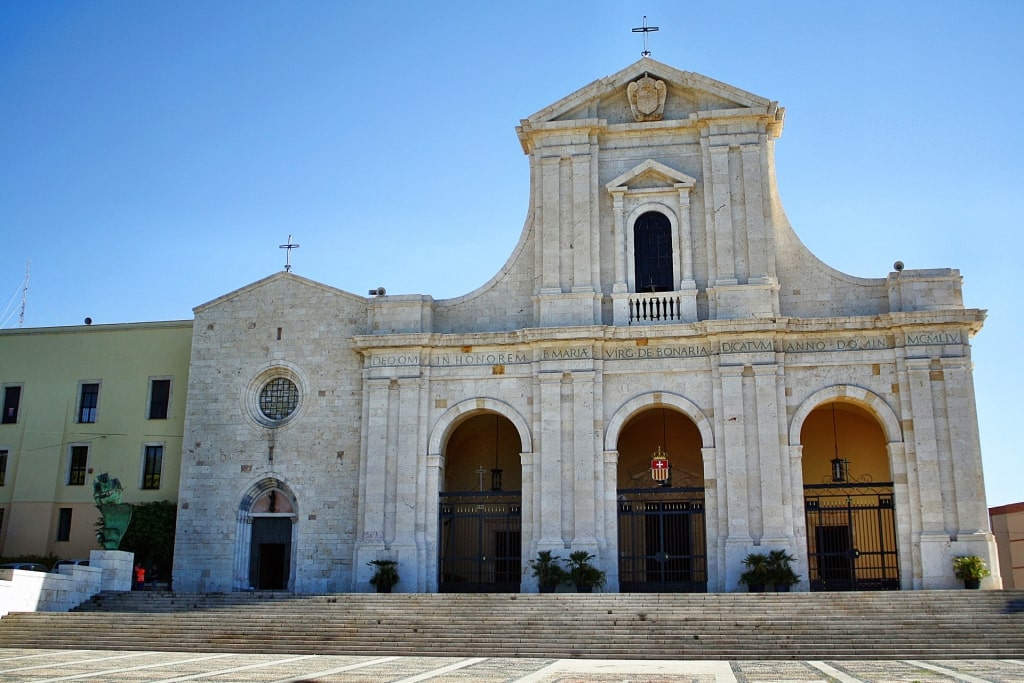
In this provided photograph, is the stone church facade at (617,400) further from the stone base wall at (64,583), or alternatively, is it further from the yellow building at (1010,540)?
the yellow building at (1010,540)

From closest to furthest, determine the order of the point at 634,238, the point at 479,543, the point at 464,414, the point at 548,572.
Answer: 1. the point at 548,572
2. the point at 479,543
3. the point at 464,414
4. the point at 634,238

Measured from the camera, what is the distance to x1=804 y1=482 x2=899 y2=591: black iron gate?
96.6ft

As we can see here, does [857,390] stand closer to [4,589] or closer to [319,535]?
[319,535]

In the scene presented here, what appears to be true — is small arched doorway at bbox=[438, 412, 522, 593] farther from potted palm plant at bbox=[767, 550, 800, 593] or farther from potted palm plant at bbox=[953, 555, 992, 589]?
potted palm plant at bbox=[953, 555, 992, 589]

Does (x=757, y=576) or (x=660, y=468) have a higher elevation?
(x=660, y=468)

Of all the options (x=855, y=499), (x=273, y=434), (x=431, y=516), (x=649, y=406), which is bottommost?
(x=431, y=516)

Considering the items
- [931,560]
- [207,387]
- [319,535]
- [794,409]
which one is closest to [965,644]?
[931,560]

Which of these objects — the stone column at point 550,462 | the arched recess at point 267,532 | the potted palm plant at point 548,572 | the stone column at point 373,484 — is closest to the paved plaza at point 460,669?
the potted palm plant at point 548,572

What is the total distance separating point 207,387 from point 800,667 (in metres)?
20.6

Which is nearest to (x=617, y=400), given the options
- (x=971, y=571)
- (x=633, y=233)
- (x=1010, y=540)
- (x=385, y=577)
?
(x=633, y=233)

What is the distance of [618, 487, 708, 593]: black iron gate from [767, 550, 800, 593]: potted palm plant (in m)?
2.18

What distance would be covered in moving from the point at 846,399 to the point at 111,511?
20598mm

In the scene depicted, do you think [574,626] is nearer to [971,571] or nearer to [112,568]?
[971,571]

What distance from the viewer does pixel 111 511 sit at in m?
30.6
